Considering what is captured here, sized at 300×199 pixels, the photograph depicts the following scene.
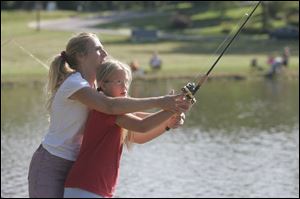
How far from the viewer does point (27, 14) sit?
6531 centimetres

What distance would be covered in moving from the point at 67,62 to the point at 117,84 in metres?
0.40

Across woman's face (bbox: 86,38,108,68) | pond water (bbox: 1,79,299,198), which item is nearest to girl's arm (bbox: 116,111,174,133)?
woman's face (bbox: 86,38,108,68)

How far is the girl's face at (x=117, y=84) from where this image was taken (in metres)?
5.23

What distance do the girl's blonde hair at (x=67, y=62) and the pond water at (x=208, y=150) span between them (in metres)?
8.04

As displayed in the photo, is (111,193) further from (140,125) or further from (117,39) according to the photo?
(117,39)

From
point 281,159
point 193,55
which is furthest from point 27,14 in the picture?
point 281,159

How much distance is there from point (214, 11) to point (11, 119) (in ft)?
155

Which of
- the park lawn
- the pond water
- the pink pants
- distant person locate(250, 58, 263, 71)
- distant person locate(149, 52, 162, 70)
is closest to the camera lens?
the pink pants

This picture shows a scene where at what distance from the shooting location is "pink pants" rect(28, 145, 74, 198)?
16.9 feet

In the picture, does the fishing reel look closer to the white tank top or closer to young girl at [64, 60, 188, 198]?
young girl at [64, 60, 188, 198]

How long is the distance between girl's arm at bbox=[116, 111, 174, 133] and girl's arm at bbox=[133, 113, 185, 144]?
0.26 ft

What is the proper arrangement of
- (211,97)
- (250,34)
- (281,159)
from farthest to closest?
(250,34) < (211,97) < (281,159)

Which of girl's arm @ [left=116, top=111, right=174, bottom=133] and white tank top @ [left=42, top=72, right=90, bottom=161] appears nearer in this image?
girl's arm @ [left=116, top=111, right=174, bottom=133]

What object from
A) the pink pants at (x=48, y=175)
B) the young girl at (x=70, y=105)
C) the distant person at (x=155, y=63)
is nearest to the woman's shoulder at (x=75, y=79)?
the young girl at (x=70, y=105)
